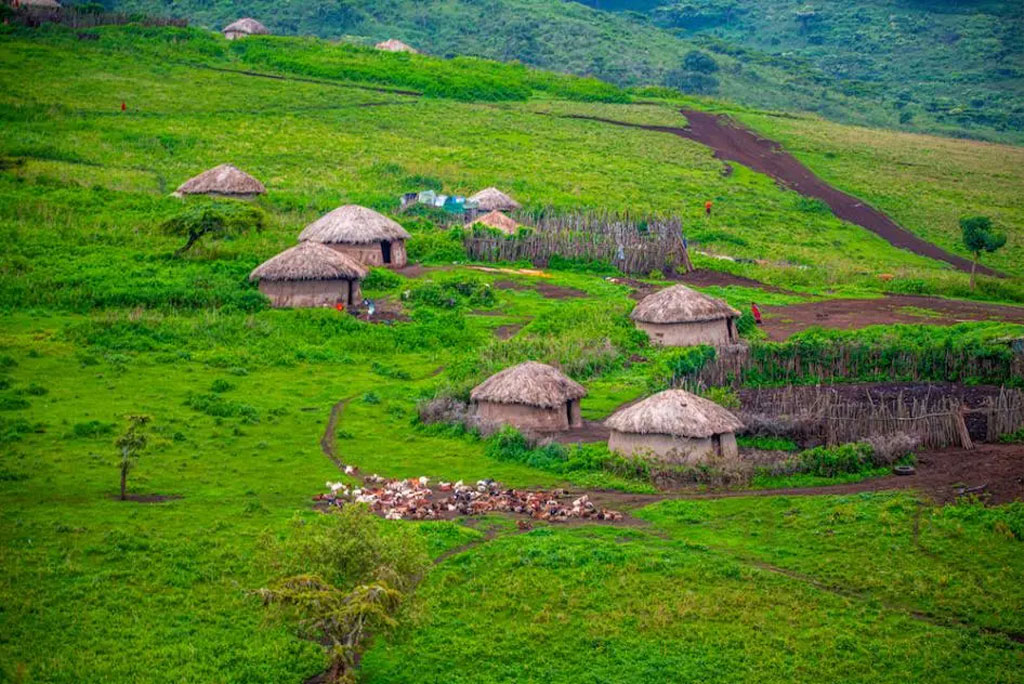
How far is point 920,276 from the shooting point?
50.3m

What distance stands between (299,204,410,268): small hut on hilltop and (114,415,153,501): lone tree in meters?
20.0

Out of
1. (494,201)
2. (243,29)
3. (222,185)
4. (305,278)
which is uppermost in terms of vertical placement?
(243,29)

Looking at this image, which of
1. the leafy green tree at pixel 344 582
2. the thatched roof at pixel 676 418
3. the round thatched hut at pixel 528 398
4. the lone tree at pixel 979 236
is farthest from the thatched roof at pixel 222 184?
the leafy green tree at pixel 344 582

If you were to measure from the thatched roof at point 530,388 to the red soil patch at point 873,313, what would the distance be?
34.7 ft

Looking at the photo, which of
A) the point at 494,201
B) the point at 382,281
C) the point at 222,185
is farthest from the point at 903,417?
the point at 222,185

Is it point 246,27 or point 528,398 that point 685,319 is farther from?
point 246,27

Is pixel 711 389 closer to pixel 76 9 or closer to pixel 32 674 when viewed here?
pixel 32 674

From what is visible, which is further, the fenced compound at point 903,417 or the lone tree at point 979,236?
the lone tree at point 979,236

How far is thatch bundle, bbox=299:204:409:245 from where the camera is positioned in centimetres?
4612

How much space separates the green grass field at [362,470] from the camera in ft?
64.1

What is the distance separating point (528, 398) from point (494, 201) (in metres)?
26.4

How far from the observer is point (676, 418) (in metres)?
27.2

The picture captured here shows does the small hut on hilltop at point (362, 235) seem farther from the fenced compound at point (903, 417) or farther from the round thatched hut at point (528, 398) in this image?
the fenced compound at point (903, 417)

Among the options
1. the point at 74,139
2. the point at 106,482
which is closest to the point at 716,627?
the point at 106,482
